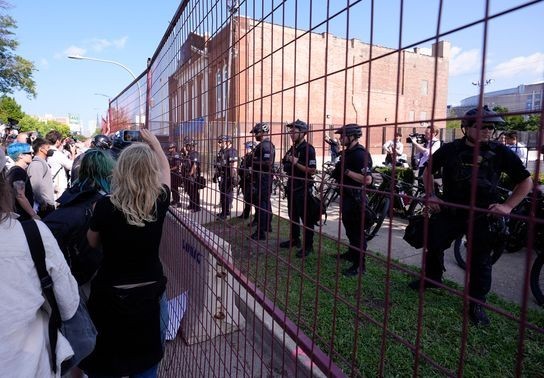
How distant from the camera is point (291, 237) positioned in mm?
1645

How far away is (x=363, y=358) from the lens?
2.77 m

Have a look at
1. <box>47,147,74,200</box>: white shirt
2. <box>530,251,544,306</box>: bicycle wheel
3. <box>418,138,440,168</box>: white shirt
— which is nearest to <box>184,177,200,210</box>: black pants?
<box>418,138,440,168</box>: white shirt

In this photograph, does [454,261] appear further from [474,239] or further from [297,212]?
[297,212]

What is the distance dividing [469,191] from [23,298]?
8.44 feet

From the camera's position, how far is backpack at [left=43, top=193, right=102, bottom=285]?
8.08 ft

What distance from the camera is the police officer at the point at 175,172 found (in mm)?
3734

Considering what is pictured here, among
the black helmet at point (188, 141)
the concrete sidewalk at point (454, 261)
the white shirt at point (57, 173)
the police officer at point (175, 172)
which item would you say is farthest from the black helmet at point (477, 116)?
the white shirt at point (57, 173)

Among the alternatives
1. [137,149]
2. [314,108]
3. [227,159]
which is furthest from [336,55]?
[137,149]

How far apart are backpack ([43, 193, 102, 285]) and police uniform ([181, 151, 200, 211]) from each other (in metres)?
0.81

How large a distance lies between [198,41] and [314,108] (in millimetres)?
1382

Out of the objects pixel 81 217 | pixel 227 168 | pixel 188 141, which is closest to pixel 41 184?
pixel 188 141

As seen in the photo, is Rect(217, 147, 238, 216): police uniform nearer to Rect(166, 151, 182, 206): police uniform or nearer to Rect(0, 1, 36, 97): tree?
Rect(166, 151, 182, 206): police uniform

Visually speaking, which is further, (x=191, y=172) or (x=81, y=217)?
(x=191, y=172)

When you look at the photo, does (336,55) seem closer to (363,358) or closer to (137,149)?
(137,149)
